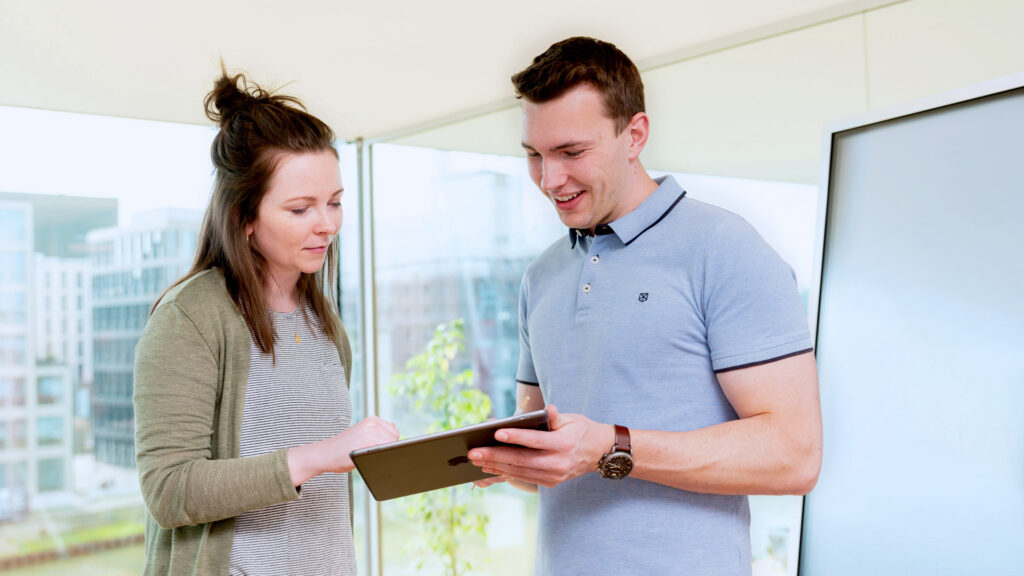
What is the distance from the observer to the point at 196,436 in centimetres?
135

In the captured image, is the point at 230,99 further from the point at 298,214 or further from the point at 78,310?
the point at 78,310

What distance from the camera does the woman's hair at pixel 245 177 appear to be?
58.3 inches

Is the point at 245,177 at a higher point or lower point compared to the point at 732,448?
higher

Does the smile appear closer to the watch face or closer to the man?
the man

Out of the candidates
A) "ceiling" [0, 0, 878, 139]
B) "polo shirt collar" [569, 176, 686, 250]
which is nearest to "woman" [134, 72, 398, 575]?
"polo shirt collar" [569, 176, 686, 250]

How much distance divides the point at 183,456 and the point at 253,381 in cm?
17

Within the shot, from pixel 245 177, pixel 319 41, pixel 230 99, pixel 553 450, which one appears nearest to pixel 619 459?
pixel 553 450

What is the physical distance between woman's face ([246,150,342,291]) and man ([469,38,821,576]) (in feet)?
1.26

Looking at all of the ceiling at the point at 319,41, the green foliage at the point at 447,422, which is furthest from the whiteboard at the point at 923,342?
the green foliage at the point at 447,422

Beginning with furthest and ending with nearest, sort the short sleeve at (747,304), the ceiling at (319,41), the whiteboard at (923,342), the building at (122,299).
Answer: the building at (122,299) → the ceiling at (319,41) → the whiteboard at (923,342) → the short sleeve at (747,304)

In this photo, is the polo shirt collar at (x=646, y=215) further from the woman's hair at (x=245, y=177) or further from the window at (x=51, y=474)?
the window at (x=51, y=474)

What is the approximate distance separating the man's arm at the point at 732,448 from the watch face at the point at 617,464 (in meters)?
A: 0.01

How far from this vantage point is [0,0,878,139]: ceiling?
9.31 feet

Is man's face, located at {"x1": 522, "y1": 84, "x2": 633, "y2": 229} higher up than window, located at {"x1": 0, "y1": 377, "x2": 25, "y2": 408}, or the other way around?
man's face, located at {"x1": 522, "y1": 84, "x2": 633, "y2": 229}
